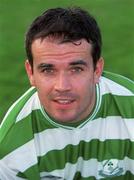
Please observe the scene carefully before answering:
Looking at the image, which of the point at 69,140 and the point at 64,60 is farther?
the point at 69,140

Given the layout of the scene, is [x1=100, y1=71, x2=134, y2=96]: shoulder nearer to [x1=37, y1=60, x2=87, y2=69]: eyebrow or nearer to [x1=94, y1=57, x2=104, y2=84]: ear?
[x1=94, y1=57, x2=104, y2=84]: ear

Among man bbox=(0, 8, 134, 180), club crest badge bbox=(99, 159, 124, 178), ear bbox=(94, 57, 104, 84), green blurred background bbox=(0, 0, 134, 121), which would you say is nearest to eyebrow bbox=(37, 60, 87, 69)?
man bbox=(0, 8, 134, 180)

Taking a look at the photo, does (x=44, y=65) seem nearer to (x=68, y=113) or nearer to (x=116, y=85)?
(x=68, y=113)

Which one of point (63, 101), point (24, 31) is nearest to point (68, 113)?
point (63, 101)

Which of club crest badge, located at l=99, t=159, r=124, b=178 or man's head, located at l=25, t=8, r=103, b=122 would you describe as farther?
club crest badge, located at l=99, t=159, r=124, b=178

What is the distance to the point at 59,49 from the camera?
3.45m

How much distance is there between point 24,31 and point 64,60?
2631mm

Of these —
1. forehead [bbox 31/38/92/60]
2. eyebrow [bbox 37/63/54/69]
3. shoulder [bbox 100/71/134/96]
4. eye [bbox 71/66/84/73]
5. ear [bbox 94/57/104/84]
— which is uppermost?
forehead [bbox 31/38/92/60]

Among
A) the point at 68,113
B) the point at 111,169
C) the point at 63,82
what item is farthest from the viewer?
the point at 111,169

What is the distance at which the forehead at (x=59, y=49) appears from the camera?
136 inches

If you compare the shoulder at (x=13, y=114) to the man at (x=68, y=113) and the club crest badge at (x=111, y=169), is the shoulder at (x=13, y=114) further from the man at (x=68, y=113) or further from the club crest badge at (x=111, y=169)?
the club crest badge at (x=111, y=169)

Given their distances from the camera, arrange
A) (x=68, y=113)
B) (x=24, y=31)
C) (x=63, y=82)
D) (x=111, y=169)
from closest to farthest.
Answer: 1. (x=63, y=82)
2. (x=68, y=113)
3. (x=111, y=169)
4. (x=24, y=31)

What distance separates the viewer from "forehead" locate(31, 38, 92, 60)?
3447 millimetres

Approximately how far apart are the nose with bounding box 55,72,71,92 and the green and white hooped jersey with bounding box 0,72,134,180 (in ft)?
0.91
